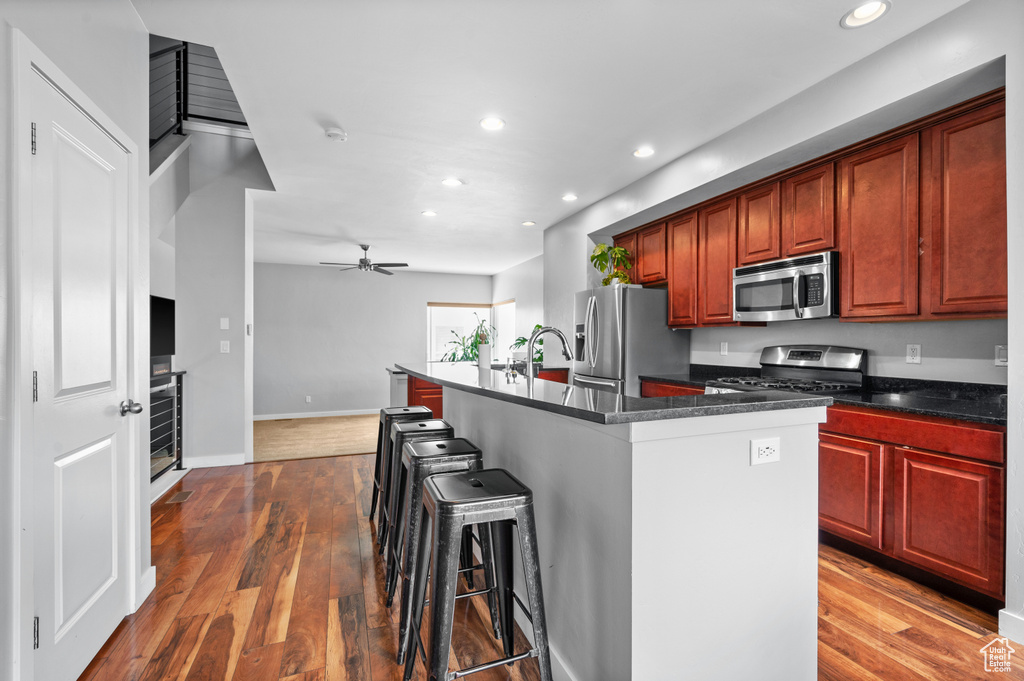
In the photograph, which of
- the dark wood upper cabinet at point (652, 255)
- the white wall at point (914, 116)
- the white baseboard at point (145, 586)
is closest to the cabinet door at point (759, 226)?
the white wall at point (914, 116)

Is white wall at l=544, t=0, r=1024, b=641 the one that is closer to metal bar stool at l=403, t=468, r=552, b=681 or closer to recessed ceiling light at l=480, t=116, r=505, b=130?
recessed ceiling light at l=480, t=116, r=505, b=130

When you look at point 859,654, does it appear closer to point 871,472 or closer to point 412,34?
point 871,472

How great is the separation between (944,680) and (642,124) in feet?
9.56

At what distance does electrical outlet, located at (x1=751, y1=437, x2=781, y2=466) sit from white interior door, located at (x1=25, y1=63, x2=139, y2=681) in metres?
2.08

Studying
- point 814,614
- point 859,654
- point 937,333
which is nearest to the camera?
point 814,614

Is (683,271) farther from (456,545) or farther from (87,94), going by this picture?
(87,94)

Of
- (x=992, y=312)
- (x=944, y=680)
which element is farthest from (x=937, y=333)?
(x=944, y=680)

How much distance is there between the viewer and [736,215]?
11.8 feet

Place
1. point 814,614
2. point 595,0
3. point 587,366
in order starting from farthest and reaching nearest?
point 587,366
point 595,0
point 814,614

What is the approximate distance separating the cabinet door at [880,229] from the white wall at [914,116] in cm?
17

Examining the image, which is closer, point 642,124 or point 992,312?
point 992,312

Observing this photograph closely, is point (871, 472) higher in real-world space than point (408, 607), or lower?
higher

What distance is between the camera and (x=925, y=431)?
2.19 metres

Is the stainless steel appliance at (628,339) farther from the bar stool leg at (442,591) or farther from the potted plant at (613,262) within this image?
the bar stool leg at (442,591)
